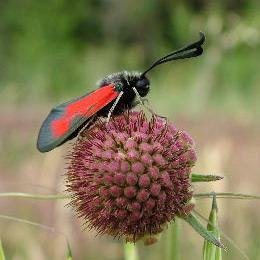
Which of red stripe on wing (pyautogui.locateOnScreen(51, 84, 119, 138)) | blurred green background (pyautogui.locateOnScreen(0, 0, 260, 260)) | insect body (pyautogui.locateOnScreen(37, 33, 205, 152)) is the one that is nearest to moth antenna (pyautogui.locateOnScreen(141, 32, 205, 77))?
insect body (pyautogui.locateOnScreen(37, 33, 205, 152))

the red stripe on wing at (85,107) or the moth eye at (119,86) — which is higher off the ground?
the moth eye at (119,86)

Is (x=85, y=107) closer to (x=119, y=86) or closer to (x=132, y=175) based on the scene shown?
(x=119, y=86)

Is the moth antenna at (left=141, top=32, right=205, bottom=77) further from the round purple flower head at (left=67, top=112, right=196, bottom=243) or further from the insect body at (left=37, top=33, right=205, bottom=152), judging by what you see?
the round purple flower head at (left=67, top=112, right=196, bottom=243)

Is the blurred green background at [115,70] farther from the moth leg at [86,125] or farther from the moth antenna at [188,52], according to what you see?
the moth antenna at [188,52]

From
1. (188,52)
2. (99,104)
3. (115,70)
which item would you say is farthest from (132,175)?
(115,70)

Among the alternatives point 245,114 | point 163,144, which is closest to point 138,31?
point 245,114

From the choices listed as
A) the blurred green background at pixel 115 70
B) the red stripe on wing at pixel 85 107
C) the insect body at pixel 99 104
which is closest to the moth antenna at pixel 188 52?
the insect body at pixel 99 104
